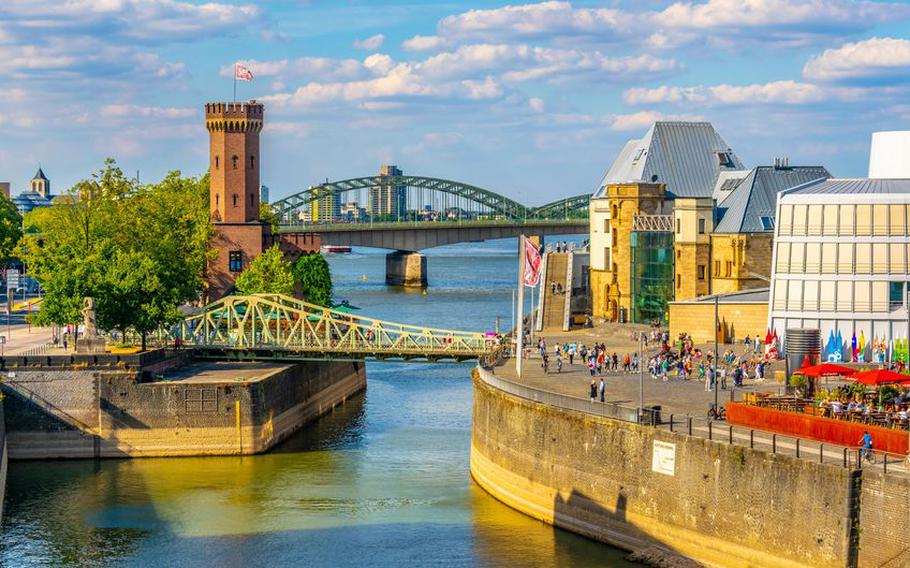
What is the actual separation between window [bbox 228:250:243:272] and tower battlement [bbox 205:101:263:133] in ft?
30.3

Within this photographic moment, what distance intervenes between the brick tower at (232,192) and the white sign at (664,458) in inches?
2610

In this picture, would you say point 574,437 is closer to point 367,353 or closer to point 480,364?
point 480,364

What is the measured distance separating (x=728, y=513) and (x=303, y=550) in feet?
52.0

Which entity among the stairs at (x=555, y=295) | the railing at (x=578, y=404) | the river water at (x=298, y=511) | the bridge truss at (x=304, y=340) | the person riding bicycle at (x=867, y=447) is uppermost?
the stairs at (x=555, y=295)

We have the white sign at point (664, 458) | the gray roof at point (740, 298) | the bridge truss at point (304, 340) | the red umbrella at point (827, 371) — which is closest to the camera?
the white sign at point (664, 458)

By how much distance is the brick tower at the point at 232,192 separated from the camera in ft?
386

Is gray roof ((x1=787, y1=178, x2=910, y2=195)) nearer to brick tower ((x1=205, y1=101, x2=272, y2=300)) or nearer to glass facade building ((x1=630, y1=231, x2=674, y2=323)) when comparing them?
glass facade building ((x1=630, y1=231, x2=674, y2=323))

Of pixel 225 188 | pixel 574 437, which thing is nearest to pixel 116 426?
pixel 574 437

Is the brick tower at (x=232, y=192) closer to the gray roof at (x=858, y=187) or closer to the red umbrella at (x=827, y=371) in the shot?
the gray roof at (x=858, y=187)

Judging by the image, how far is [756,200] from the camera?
3676 inches

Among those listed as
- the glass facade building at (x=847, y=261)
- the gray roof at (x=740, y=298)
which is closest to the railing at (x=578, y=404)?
the glass facade building at (x=847, y=261)

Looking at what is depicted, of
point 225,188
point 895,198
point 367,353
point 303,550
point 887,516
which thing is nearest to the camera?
point 887,516

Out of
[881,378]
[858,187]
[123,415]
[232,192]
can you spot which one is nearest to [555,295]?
[232,192]

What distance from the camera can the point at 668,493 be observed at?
54281 mm
